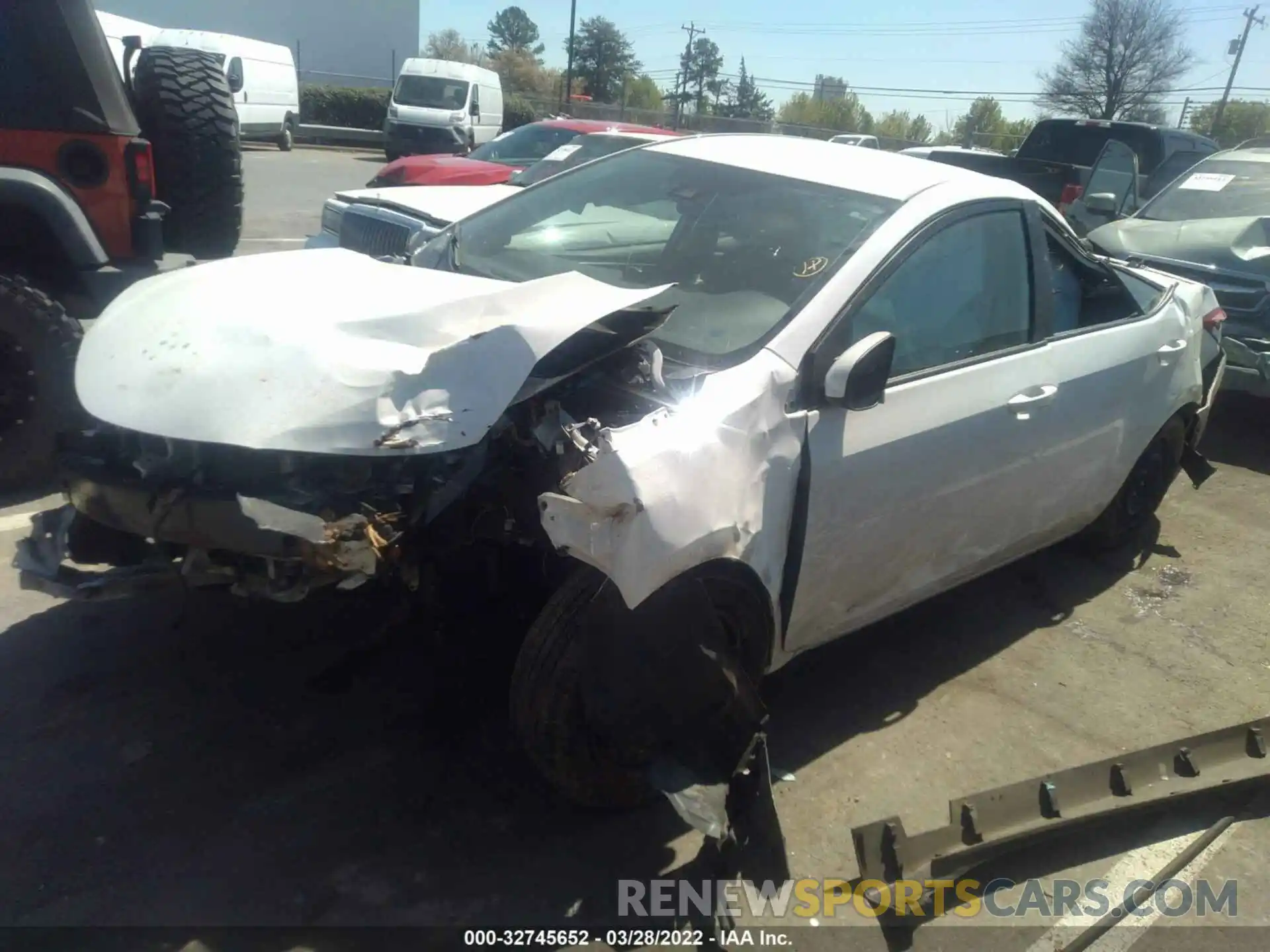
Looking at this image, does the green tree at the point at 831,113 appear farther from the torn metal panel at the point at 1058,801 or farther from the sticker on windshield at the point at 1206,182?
the torn metal panel at the point at 1058,801

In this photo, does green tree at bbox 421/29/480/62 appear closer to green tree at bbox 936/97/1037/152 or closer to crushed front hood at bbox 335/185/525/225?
green tree at bbox 936/97/1037/152

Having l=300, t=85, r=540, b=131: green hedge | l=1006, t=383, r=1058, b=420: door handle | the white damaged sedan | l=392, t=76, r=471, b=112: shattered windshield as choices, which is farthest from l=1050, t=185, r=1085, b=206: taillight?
l=300, t=85, r=540, b=131: green hedge

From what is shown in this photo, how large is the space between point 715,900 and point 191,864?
4.43ft

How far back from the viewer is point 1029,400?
12.1ft

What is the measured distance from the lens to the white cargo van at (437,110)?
80.1 ft

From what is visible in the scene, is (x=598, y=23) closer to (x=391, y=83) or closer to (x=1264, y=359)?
(x=391, y=83)

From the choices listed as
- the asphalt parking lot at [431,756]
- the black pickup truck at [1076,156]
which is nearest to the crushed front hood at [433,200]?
the asphalt parking lot at [431,756]

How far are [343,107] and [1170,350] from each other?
1299 inches

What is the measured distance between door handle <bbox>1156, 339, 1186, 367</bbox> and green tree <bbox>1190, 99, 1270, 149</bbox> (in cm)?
4655

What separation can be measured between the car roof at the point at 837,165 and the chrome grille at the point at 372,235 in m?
2.74

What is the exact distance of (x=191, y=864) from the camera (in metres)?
2.72

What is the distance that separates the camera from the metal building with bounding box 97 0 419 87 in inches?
1597

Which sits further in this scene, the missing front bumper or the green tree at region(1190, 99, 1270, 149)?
the green tree at region(1190, 99, 1270, 149)

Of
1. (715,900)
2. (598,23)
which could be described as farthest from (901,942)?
(598,23)
